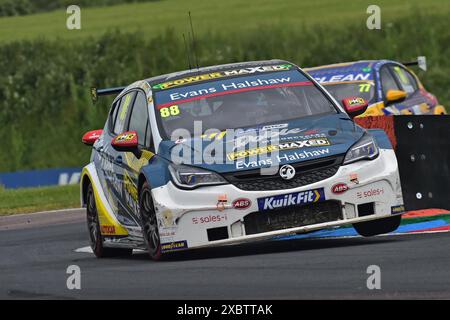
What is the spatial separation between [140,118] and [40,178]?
15352mm

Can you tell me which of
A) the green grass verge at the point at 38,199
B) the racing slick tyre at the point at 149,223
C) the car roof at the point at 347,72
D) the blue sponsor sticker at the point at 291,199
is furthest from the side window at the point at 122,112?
the green grass verge at the point at 38,199

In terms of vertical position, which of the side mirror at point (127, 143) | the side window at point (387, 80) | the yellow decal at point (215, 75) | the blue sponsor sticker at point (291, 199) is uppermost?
the side window at point (387, 80)

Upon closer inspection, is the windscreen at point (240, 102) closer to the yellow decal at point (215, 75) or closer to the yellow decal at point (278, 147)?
the yellow decal at point (215, 75)

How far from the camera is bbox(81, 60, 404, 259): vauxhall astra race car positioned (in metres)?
11.1

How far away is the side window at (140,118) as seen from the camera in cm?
1251

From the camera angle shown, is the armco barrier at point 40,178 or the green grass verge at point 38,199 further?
the armco barrier at point 40,178

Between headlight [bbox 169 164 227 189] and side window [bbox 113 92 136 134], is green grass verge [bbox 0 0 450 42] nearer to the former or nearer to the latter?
side window [bbox 113 92 136 134]

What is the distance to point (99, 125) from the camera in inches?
1489

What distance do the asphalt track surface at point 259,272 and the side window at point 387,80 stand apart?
696 centimetres

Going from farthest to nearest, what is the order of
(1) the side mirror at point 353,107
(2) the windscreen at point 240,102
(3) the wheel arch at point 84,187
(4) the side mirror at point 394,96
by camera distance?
(4) the side mirror at point 394,96
(3) the wheel arch at point 84,187
(1) the side mirror at point 353,107
(2) the windscreen at point 240,102

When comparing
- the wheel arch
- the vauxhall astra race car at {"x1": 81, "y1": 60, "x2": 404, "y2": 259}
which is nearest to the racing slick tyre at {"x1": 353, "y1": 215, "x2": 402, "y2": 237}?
the vauxhall astra race car at {"x1": 81, "y1": 60, "x2": 404, "y2": 259}

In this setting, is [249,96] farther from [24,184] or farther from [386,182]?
[24,184]

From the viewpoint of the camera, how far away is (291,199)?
36.5ft

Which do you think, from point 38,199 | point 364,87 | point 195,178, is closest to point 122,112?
point 195,178
